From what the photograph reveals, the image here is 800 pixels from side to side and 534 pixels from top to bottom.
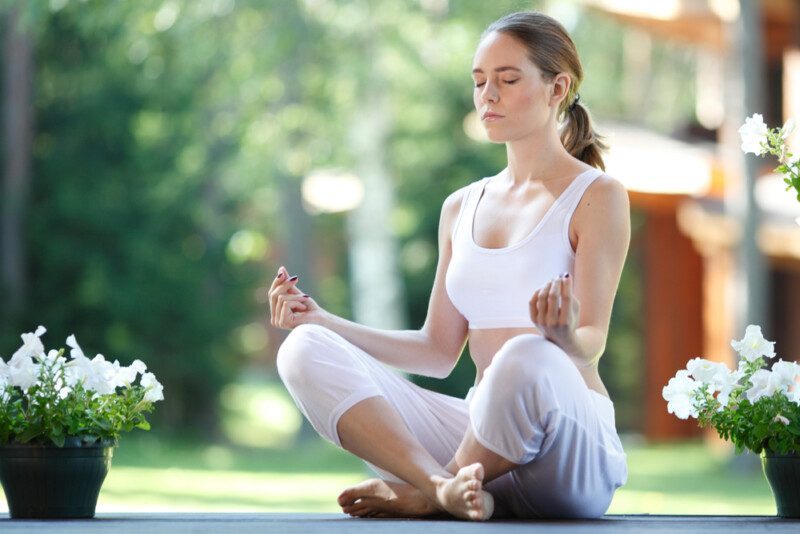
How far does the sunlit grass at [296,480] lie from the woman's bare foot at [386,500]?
368cm

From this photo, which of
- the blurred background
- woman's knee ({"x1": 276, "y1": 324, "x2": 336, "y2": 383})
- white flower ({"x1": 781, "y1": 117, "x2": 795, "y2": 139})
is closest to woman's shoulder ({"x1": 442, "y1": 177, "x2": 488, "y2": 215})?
woman's knee ({"x1": 276, "y1": 324, "x2": 336, "y2": 383})

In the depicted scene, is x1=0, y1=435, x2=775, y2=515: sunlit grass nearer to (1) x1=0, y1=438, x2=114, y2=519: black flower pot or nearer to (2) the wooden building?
(2) the wooden building

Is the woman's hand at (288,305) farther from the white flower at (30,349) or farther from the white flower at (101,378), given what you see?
the white flower at (30,349)

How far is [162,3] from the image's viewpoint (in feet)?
34.3

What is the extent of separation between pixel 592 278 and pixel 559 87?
0.46 meters

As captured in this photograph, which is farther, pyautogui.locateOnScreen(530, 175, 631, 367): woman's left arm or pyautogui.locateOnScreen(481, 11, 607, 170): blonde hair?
pyautogui.locateOnScreen(481, 11, 607, 170): blonde hair

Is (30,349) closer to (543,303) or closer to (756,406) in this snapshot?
(543,303)

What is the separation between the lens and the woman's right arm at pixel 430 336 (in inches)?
118

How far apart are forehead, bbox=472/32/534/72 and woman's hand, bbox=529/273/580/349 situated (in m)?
0.62

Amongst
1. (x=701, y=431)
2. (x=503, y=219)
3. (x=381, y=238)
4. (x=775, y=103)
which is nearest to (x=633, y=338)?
(x=701, y=431)

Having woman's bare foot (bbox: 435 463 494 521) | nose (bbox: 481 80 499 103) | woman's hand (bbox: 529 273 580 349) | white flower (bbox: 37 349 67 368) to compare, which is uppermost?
nose (bbox: 481 80 499 103)

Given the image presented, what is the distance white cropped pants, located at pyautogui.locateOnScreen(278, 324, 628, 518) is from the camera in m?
2.55

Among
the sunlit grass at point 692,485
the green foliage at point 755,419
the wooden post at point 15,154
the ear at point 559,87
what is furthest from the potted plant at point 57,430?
the wooden post at point 15,154

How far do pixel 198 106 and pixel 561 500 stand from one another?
9671mm
